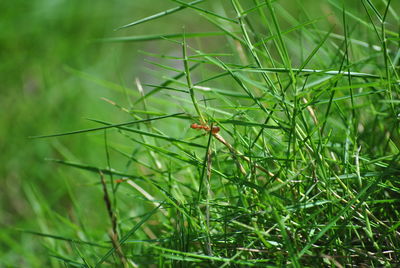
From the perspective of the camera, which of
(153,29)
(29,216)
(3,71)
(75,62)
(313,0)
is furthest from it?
(153,29)

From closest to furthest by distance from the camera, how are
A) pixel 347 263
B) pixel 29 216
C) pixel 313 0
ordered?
pixel 347 263 → pixel 29 216 → pixel 313 0

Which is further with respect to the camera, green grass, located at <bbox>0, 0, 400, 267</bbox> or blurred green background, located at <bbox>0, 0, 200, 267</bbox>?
blurred green background, located at <bbox>0, 0, 200, 267</bbox>

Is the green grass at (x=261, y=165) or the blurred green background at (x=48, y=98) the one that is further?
the blurred green background at (x=48, y=98)

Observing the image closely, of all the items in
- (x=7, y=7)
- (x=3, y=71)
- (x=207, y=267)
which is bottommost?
(x=207, y=267)

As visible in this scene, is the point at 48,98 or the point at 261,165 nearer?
the point at 261,165

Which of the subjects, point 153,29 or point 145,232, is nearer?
point 145,232

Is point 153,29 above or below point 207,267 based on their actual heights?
above

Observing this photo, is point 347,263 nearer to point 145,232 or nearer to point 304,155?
point 304,155

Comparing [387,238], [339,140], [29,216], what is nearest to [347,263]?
[387,238]
